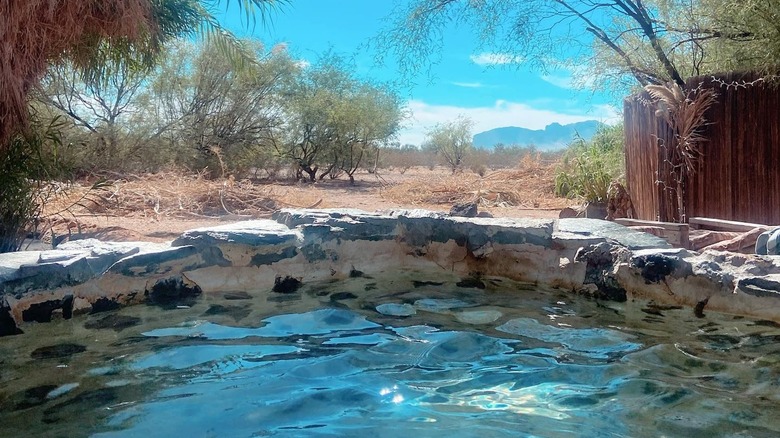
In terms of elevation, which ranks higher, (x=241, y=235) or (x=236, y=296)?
(x=241, y=235)

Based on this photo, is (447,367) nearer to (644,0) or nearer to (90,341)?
(90,341)

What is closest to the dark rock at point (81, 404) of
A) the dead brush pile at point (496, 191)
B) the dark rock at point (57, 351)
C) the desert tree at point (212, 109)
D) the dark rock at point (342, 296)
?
the dark rock at point (57, 351)

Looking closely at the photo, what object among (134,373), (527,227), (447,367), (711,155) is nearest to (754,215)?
(711,155)

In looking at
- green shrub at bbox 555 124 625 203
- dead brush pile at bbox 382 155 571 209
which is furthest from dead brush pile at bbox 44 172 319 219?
green shrub at bbox 555 124 625 203

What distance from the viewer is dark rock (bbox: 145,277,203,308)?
189 inches

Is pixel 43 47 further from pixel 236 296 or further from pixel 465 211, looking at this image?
pixel 465 211

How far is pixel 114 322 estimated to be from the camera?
14.3 feet

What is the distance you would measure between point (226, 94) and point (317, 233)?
1421 centimetres

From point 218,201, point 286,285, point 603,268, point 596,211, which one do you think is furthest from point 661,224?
point 218,201

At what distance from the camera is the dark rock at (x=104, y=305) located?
4566 mm

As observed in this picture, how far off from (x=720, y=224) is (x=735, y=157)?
3.03ft

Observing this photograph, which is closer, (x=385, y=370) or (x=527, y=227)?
(x=385, y=370)

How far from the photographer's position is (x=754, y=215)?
7.20 metres

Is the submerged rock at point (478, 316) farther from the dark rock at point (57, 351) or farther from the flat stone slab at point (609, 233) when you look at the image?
the dark rock at point (57, 351)
